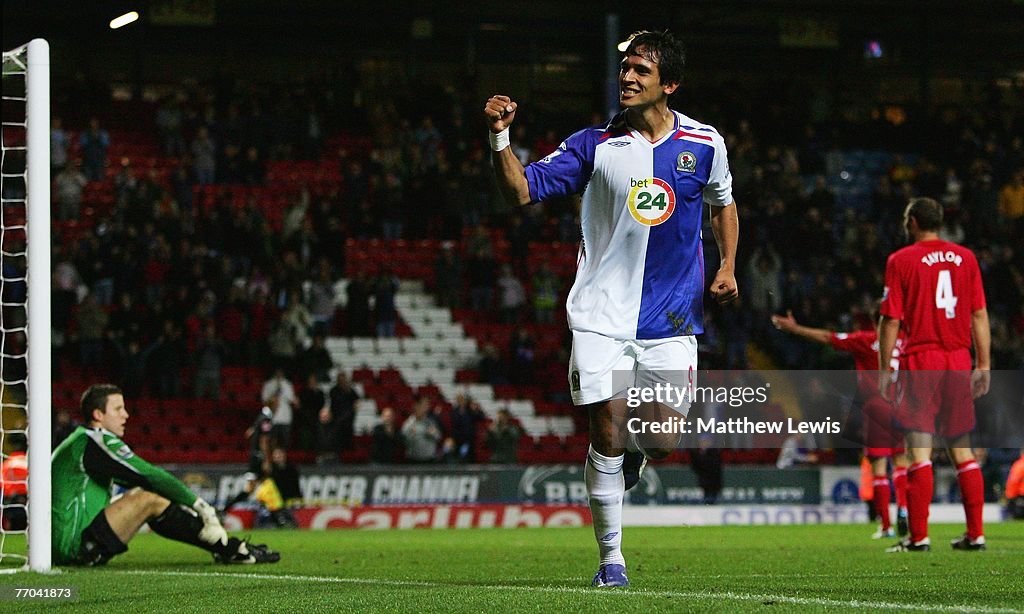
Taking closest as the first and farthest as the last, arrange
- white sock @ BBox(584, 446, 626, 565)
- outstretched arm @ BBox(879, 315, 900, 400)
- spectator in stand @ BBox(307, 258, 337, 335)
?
1. white sock @ BBox(584, 446, 626, 565)
2. outstretched arm @ BBox(879, 315, 900, 400)
3. spectator in stand @ BBox(307, 258, 337, 335)

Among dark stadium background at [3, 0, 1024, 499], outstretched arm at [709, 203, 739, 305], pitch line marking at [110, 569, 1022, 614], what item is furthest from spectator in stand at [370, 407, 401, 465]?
outstretched arm at [709, 203, 739, 305]

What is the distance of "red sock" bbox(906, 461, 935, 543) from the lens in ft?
32.2

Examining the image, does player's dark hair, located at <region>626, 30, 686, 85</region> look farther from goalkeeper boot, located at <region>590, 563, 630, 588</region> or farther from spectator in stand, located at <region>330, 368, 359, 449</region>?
spectator in stand, located at <region>330, 368, 359, 449</region>

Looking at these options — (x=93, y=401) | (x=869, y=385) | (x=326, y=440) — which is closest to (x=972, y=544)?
(x=869, y=385)

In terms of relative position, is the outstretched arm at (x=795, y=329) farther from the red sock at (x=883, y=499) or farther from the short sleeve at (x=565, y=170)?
the short sleeve at (x=565, y=170)

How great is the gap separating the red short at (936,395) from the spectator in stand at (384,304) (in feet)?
50.2

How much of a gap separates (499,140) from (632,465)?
1.73 meters

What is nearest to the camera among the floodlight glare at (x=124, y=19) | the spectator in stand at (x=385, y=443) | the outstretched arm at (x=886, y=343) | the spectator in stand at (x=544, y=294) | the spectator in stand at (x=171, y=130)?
the outstretched arm at (x=886, y=343)

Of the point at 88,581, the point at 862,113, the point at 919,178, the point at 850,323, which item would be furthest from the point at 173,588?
the point at 862,113

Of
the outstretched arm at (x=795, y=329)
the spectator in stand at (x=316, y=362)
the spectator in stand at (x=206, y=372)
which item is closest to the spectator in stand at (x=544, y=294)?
the spectator in stand at (x=316, y=362)

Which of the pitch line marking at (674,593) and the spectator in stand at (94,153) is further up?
the spectator in stand at (94,153)

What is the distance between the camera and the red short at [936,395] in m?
9.73

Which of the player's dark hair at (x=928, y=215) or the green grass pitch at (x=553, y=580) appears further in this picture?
the player's dark hair at (x=928, y=215)

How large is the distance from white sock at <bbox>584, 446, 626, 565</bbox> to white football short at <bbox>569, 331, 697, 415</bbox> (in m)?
0.32
